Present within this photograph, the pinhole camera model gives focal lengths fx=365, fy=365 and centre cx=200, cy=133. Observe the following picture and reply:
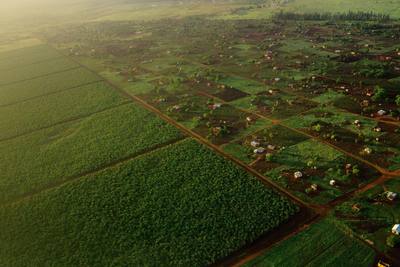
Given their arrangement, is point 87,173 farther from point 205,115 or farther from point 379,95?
point 379,95

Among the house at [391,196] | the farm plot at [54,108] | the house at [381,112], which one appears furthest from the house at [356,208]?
the farm plot at [54,108]

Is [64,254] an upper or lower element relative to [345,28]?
lower

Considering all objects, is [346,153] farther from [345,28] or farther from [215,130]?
[345,28]

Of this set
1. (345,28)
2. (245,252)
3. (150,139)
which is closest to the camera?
(245,252)

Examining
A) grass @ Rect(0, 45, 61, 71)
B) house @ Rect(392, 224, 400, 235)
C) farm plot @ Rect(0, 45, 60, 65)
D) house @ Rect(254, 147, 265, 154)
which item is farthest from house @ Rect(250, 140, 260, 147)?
farm plot @ Rect(0, 45, 60, 65)

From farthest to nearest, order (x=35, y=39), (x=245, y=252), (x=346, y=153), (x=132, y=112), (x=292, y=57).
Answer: (x=35, y=39) < (x=292, y=57) < (x=132, y=112) < (x=346, y=153) < (x=245, y=252)

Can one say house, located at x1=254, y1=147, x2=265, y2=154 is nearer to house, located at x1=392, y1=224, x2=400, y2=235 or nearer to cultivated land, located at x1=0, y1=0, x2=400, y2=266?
cultivated land, located at x1=0, y1=0, x2=400, y2=266

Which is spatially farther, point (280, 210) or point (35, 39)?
point (35, 39)

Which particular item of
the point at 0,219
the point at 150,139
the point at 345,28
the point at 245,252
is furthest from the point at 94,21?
the point at 245,252
